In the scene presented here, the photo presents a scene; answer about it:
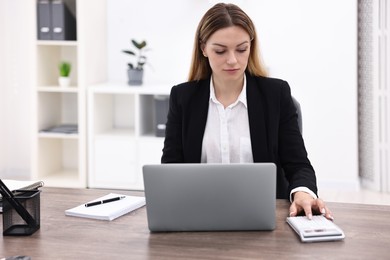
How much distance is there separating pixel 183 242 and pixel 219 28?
0.93m

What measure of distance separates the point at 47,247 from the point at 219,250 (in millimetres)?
459

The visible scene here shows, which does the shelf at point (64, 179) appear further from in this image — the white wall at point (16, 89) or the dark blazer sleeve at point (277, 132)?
the dark blazer sleeve at point (277, 132)

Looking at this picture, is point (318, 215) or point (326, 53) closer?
point (318, 215)

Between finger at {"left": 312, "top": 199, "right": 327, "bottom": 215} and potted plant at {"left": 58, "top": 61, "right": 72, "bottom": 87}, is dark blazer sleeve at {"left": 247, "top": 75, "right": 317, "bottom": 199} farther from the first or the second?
potted plant at {"left": 58, "top": 61, "right": 72, "bottom": 87}

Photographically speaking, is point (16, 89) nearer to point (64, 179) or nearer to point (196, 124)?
point (64, 179)

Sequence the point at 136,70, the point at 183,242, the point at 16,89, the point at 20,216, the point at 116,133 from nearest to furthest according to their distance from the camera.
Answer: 1. the point at 183,242
2. the point at 20,216
3. the point at 136,70
4. the point at 116,133
5. the point at 16,89

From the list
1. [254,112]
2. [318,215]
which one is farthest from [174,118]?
[318,215]

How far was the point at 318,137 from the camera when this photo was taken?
4941 mm

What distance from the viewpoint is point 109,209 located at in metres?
2.08

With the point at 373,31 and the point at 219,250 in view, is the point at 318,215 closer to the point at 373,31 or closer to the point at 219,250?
the point at 219,250

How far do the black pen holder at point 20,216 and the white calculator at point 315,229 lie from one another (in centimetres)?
74

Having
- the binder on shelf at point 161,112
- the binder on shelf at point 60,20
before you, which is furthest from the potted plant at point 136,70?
the binder on shelf at point 60,20

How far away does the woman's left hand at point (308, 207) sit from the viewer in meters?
1.96

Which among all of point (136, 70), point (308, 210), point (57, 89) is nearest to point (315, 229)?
point (308, 210)
